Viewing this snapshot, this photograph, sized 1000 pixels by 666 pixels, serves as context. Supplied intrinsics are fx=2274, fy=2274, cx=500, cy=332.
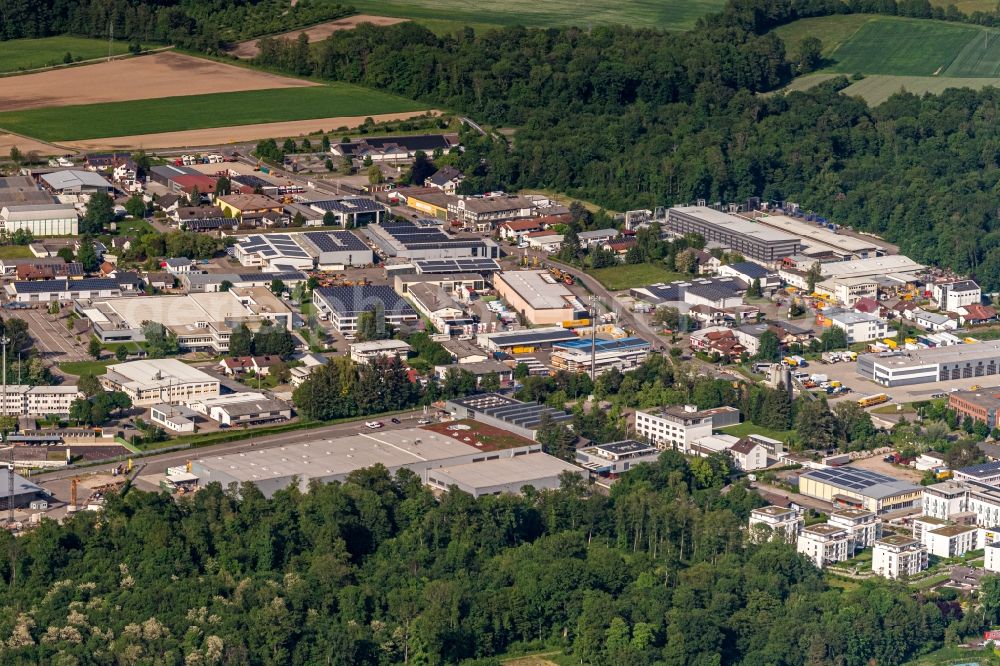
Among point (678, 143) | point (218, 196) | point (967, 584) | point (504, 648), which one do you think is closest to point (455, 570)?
point (504, 648)

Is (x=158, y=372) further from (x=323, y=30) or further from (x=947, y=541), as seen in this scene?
(x=323, y=30)

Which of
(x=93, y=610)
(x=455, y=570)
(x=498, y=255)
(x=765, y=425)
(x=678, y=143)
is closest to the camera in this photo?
(x=93, y=610)

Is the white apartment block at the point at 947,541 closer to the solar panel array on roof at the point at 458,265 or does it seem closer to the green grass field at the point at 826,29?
the solar panel array on roof at the point at 458,265

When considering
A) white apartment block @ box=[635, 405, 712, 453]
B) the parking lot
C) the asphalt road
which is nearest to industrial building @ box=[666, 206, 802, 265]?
white apartment block @ box=[635, 405, 712, 453]

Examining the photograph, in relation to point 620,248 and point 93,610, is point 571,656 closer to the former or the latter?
point 93,610

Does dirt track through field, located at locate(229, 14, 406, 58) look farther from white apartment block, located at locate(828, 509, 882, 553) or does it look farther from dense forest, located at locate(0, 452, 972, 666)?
white apartment block, located at locate(828, 509, 882, 553)

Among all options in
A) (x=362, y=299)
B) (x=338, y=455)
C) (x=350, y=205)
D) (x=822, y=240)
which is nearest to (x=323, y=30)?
(x=350, y=205)
